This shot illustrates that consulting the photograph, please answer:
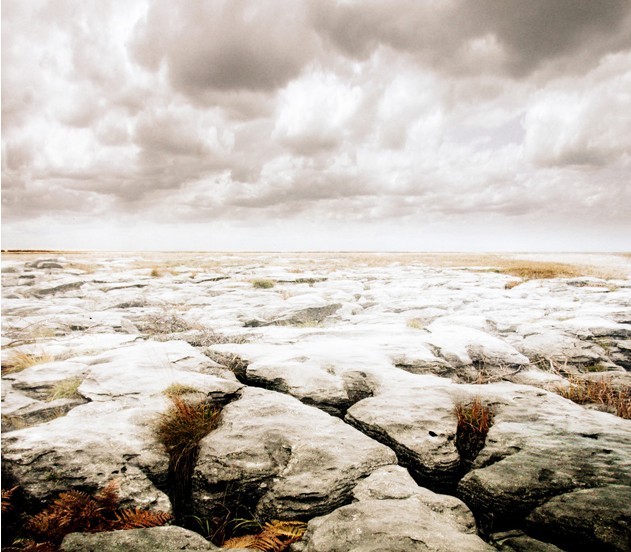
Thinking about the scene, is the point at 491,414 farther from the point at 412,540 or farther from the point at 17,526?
the point at 17,526

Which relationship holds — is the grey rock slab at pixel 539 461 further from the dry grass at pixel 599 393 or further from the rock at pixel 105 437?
the rock at pixel 105 437

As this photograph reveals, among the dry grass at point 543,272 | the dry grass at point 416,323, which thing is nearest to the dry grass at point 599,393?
the dry grass at point 416,323

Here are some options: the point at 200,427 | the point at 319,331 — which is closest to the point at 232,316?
the point at 319,331

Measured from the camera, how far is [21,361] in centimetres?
584

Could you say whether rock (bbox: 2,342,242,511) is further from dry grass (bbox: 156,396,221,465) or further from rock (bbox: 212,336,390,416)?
rock (bbox: 212,336,390,416)

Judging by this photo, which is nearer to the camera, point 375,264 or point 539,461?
point 539,461

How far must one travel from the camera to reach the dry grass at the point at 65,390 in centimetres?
467

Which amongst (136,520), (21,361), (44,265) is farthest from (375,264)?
(136,520)

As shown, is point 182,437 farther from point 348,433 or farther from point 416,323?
point 416,323

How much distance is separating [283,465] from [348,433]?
2.59 feet

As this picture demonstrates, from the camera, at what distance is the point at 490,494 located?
2785mm

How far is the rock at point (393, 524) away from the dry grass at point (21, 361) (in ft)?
18.9

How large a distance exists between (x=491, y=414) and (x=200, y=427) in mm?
3320

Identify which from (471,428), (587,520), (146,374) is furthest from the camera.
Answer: (146,374)
